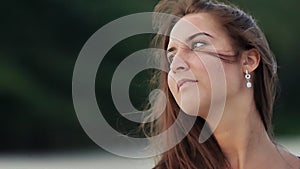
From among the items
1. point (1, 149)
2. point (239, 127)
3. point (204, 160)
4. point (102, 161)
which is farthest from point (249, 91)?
point (1, 149)

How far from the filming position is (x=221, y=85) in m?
1.31

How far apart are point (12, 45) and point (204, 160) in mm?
2975

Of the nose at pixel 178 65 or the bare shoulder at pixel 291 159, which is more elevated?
the nose at pixel 178 65

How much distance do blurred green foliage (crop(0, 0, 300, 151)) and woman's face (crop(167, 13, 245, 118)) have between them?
2.54m

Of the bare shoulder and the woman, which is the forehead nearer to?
the woman

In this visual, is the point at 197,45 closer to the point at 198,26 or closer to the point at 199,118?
the point at 198,26

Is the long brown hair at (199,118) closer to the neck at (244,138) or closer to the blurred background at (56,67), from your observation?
the neck at (244,138)

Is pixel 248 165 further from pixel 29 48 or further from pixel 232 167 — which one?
pixel 29 48

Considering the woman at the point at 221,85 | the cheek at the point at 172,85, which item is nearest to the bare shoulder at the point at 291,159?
the woman at the point at 221,85

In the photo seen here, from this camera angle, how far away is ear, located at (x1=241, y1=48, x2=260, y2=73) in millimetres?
1370

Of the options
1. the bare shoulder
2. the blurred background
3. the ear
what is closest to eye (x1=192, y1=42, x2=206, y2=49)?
the ear

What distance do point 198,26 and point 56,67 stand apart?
111 inches

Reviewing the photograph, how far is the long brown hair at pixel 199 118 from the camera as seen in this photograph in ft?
4.53

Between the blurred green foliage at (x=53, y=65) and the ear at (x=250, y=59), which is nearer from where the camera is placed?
the ear at (x=250, y=59)
